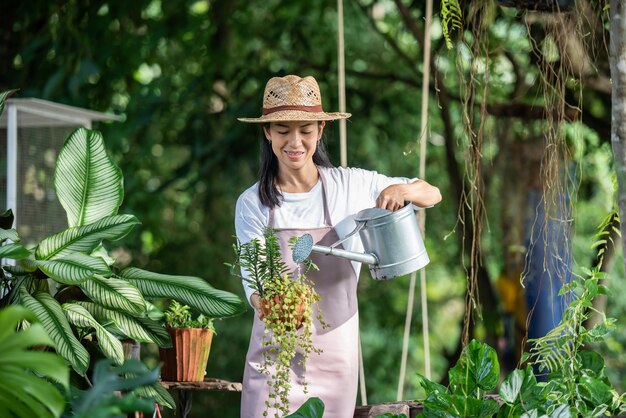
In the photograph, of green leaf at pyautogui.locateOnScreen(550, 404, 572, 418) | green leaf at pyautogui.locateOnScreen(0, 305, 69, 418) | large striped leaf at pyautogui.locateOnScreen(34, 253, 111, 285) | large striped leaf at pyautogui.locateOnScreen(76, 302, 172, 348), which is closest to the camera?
green leaf at pyautogui.locateOnScreen(0, 305, 69, 418)

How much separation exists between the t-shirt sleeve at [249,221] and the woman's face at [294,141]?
12 centimetres

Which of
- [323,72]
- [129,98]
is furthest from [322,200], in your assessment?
[129,98]

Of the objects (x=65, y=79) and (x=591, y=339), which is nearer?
(x=591, y=339)

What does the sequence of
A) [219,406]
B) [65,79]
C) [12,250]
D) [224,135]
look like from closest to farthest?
[12,250]
[65,79]
[224,135]
[219,406]

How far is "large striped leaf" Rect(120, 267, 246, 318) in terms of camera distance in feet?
8.22

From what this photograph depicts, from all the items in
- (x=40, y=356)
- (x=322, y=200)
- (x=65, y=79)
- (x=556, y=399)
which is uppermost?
(x=65, y=79)

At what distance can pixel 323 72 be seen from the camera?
5840mm

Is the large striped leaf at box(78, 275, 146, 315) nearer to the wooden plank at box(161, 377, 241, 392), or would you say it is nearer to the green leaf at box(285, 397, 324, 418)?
the wooden plank at box(161, 377, 241, 392)

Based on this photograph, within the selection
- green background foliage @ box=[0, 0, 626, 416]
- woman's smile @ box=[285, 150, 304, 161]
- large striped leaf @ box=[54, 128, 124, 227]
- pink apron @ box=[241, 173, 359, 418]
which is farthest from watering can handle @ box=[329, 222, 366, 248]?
green background foliage @ box=[0, 0, 626, 416]

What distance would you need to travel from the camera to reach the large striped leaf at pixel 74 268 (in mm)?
2287

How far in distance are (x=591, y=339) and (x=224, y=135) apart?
12.9 feet

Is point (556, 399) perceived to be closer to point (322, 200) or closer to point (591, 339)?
point (591, 339)

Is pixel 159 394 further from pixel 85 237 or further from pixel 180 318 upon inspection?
pixel 85 237

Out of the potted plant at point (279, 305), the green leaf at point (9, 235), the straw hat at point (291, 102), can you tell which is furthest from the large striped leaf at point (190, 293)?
the straw hat at point (291, 102)
